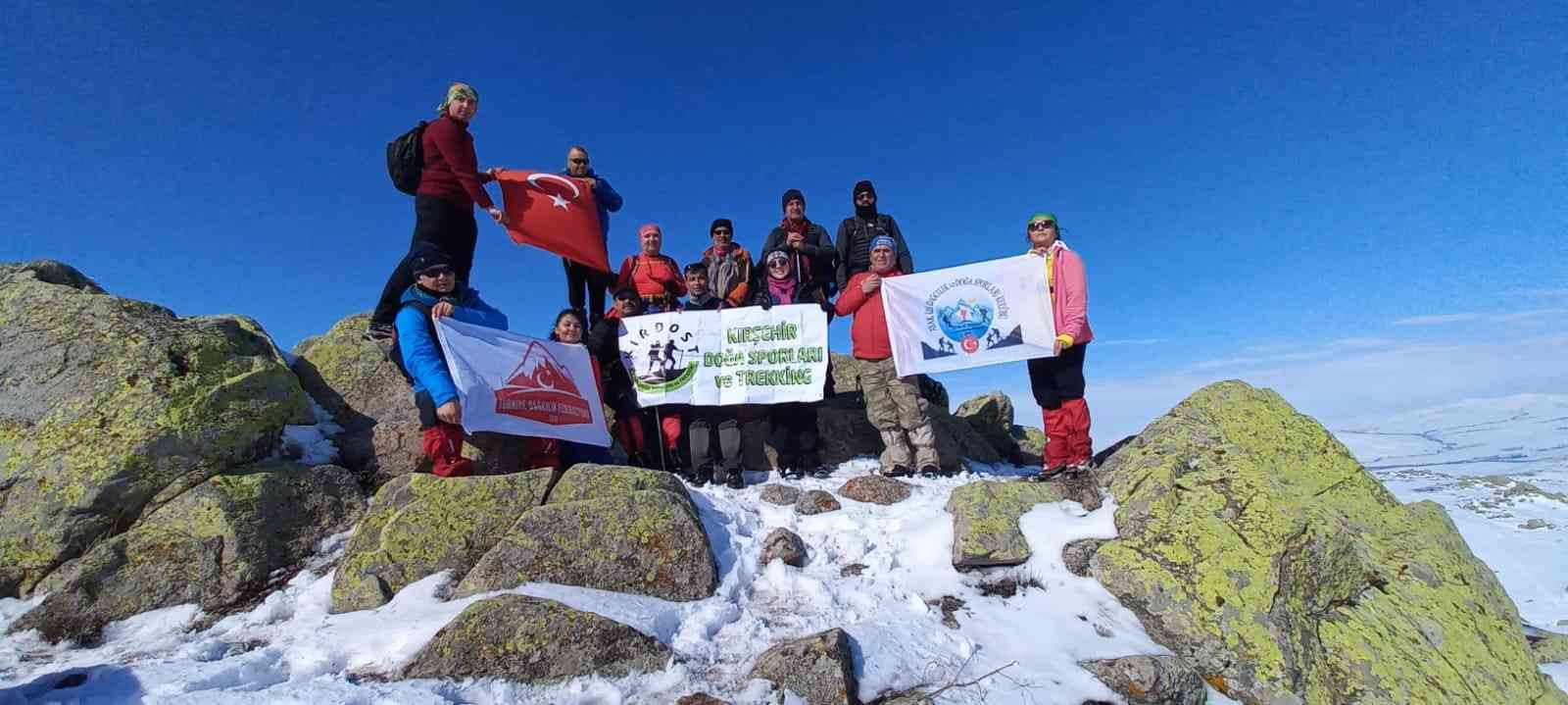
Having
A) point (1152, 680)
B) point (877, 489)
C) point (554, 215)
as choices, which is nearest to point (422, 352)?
point (554, 215)

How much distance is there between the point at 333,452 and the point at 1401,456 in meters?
233

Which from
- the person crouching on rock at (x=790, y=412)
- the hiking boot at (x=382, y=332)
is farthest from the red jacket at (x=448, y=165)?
the person crouching on rock at (x=790, y=412)

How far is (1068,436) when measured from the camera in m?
7.68

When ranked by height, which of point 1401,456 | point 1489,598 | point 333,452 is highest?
point 333,452

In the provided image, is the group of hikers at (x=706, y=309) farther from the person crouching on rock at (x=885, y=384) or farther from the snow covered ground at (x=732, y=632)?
the snow covered ground at (x=732, y=632)

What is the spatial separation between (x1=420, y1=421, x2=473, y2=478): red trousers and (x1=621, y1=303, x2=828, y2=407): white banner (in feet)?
9.12

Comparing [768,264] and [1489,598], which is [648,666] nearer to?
[768,264]

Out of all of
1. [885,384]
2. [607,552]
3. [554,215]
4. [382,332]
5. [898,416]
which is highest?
[554,215]

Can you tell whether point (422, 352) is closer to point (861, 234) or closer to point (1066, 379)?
point (861, 234)

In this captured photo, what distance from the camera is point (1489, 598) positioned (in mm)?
6191

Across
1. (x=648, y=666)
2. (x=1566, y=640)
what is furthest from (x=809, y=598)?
(x=1566, y=640)

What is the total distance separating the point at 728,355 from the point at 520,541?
15.3 ft

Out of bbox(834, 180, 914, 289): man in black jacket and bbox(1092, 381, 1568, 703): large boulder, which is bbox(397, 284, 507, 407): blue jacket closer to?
bbox(834, 180, 914, 289): man in black jacket

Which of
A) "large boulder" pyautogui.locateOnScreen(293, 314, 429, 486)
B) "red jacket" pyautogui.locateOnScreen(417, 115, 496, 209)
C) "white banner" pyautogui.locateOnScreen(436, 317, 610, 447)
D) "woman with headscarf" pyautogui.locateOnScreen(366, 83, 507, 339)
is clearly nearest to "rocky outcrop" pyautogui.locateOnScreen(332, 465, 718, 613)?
"white banner" pyautogui.locateOnScreen(436, 317, 610, 447)
